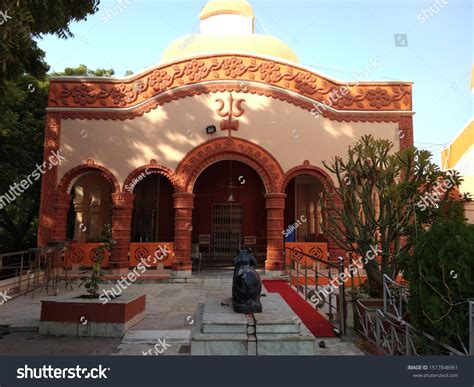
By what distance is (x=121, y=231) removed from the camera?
1209 centimetres

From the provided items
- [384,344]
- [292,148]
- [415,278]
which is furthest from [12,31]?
[292,148]

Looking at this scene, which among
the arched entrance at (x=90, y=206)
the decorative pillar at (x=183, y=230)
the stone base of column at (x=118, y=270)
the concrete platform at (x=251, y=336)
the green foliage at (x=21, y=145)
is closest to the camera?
the concrete platform at (x=251, y=336)

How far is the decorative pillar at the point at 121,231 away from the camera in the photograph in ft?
39.0

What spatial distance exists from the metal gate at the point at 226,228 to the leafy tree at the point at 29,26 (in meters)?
8.66

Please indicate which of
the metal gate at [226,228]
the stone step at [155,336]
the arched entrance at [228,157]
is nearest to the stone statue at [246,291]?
the stone step at [155,336]

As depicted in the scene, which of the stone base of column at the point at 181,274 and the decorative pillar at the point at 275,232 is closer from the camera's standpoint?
the stone base of column at the point at 181,274

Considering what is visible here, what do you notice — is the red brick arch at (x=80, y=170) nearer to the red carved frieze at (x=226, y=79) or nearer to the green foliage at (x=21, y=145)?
the red carved frieze at (x=226, y=79)

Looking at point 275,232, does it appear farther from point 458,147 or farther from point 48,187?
point 458,147

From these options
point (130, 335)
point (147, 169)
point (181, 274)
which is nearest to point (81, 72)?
point (147, 169)

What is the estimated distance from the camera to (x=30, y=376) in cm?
385

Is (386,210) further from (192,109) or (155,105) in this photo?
(155,105)

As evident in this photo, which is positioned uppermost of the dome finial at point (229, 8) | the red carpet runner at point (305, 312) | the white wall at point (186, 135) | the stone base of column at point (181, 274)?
the dome finial at point (229, 8)

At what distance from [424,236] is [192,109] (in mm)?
9562

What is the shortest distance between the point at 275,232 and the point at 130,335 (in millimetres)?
7061
